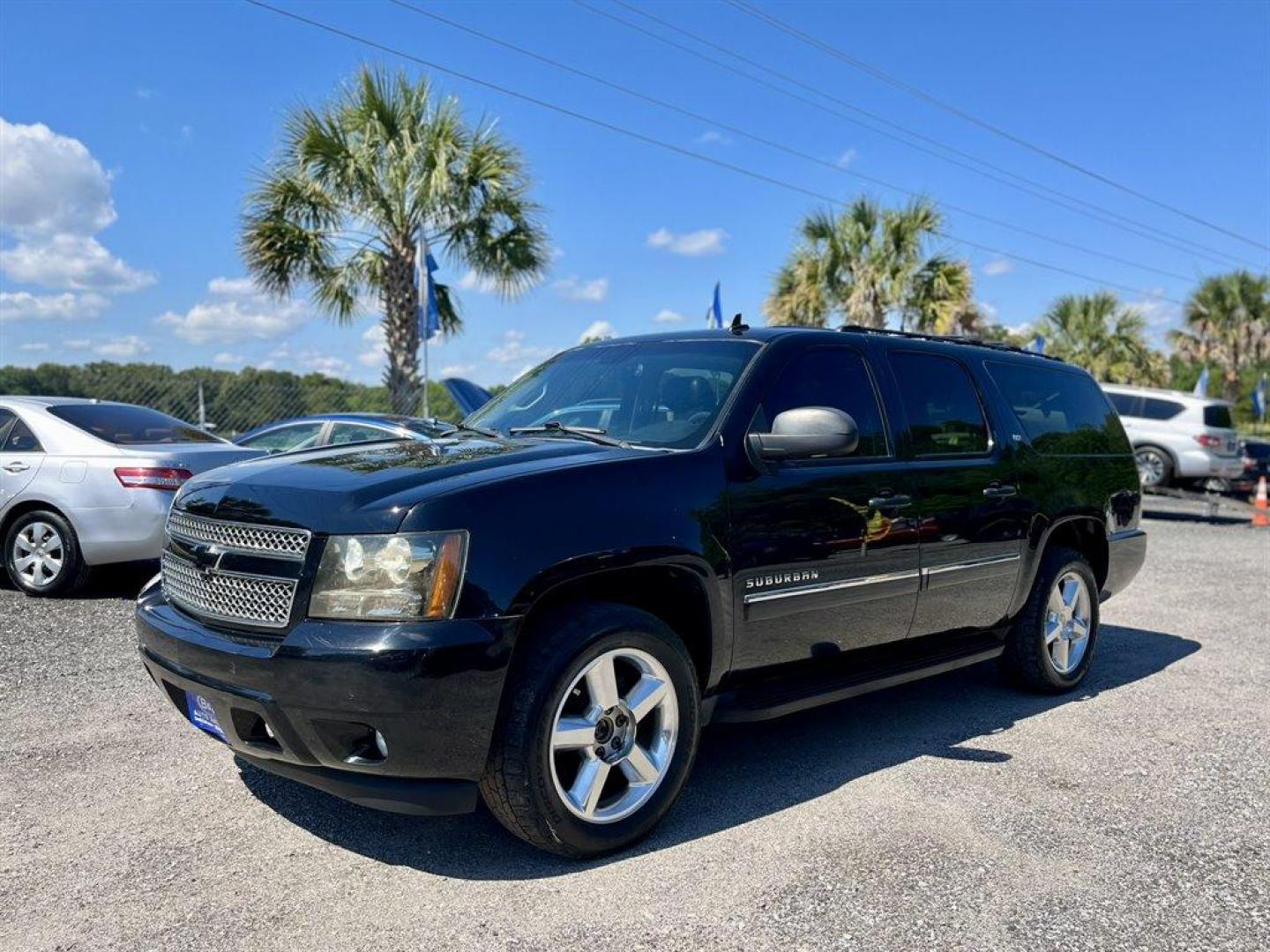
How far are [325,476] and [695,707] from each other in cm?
151

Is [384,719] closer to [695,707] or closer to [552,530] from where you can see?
[552,530]

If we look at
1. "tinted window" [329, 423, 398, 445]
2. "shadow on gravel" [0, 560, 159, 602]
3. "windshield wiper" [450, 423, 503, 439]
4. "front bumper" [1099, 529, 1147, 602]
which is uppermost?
"windshield wiper" [450, 423, 503, 439]

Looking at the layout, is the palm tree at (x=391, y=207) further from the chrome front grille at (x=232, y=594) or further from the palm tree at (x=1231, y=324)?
the palm tree at (x=1231, y=324)

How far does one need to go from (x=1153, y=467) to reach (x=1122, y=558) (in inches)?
495

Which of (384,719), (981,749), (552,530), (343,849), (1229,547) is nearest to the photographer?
(384,719)

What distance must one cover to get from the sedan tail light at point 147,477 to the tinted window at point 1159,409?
613 inches

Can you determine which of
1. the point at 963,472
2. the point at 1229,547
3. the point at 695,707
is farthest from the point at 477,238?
the point at 695,707

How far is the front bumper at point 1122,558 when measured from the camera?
5.88 m

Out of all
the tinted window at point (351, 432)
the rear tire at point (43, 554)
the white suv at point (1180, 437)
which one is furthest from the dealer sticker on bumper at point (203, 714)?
the white suv at point (1180, 437)

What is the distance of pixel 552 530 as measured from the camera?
10.5ft

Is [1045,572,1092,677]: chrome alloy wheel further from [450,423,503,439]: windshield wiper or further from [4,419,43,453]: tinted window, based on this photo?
[4,419,43,453]: tinted window

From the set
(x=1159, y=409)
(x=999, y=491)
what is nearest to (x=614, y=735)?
(x=999, y=491)

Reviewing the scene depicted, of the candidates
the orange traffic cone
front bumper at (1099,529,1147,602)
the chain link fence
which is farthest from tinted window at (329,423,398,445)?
the orange traffic cone

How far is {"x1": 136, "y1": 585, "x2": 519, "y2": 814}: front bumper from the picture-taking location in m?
2.92
